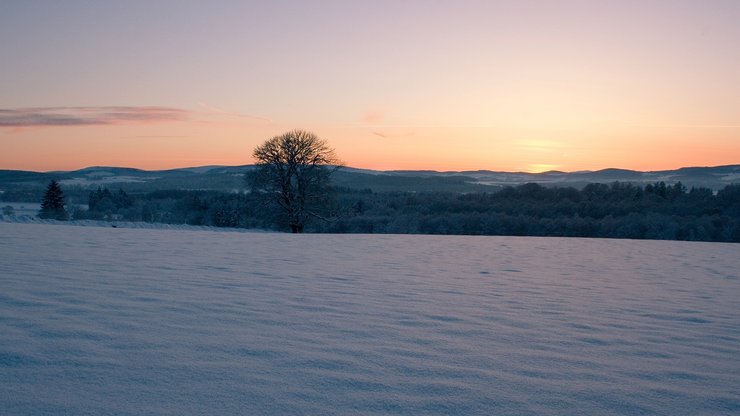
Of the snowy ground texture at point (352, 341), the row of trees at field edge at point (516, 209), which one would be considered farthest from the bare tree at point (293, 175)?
the snowy ground texture at point (352, 341)

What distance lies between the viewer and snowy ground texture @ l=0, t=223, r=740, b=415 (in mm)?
2666

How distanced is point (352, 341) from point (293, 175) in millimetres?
25926

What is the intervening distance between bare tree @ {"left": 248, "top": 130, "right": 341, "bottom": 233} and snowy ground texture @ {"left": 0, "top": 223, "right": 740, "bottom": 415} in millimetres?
21127

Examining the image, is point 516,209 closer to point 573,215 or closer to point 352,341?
point 573,215

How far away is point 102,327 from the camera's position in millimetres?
3760

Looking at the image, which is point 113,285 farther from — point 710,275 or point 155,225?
point 155,225

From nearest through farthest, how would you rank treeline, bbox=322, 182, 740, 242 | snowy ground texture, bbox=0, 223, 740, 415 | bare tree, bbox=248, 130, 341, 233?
snowy ground texture, bbox=0, 223, 740, 415, treeline, bbox=322, 182, 740, 242, bare tree, bbox=248, 130, 341, 233

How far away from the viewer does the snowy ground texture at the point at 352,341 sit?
2666 millimetres

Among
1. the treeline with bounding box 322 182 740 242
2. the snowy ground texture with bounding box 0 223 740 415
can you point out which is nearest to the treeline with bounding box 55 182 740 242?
the treeline with bounding box 322 182 740 242

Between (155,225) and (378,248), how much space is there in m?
11.4

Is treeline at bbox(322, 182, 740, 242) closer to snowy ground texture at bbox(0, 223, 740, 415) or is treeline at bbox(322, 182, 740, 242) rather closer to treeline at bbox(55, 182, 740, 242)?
treeline at bbox(55, 182, 740, 242)

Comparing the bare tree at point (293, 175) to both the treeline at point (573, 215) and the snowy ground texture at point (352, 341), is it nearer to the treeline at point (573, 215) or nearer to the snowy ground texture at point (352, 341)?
the treeline at point (573, 215)

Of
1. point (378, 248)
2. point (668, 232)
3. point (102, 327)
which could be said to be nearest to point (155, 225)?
point (378, 248)

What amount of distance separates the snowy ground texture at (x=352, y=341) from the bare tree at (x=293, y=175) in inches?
832
